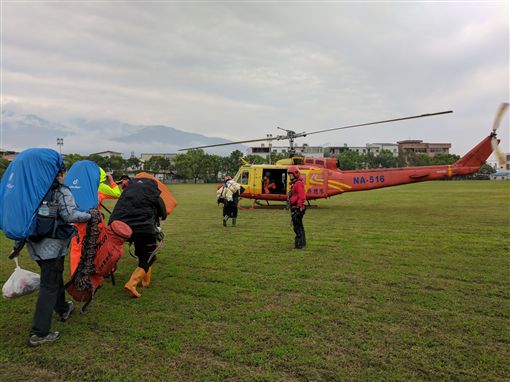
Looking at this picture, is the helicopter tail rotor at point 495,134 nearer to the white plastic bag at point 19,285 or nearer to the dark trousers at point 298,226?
the dark trousers at point 298,226

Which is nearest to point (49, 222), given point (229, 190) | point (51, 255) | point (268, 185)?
point (51, 255)

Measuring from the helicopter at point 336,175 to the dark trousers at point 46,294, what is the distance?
44.5ft

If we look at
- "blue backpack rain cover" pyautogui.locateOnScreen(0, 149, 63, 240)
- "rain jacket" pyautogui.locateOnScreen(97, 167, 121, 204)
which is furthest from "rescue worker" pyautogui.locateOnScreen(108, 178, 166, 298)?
"blue backpack rain cover" pyautogui.locateOnScreen(0, 149, 63, 240)

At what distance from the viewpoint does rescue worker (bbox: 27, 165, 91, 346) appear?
12.4ft

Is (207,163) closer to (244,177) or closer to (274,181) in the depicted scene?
(244,177)

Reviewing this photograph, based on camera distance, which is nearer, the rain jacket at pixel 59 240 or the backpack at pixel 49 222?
the backpack at pixel 49 222

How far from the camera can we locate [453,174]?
53.6 feet

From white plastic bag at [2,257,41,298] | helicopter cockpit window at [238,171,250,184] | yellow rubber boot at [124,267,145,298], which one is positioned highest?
helicopter cockpit window at [238,171,250,184]

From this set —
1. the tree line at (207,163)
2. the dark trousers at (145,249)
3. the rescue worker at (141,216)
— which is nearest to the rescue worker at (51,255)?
the rescue worker at (141,216)

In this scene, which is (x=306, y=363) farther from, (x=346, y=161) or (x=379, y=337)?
(x=346, y=161)

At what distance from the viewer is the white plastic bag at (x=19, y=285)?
12.7 ft

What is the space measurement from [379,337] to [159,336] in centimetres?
243

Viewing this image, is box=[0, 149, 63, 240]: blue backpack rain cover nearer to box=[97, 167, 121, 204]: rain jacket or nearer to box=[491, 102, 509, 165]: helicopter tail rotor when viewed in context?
box=[97, 167, 121, 204]: rain jacket

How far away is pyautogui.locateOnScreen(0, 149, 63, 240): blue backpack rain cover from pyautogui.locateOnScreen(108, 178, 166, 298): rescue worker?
59.1 inches
